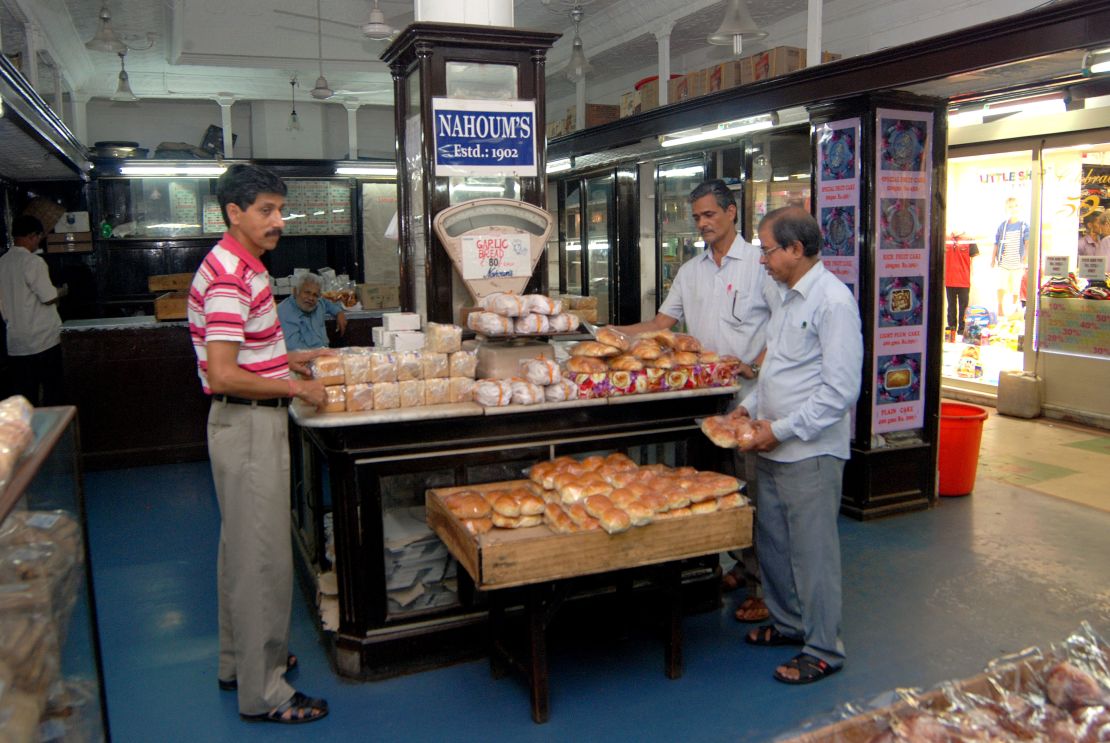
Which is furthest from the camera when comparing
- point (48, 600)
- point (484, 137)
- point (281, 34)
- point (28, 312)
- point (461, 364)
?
point (281, 34)

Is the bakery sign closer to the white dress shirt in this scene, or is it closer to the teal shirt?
the white dress shirt

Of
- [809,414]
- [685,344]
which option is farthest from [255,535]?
[809,414]

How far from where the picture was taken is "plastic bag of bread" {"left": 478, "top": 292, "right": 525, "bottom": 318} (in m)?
3.52

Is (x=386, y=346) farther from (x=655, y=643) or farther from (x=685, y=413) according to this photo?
(x=655, y=643)

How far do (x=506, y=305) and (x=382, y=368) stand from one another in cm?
56

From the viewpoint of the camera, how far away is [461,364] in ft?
11.5

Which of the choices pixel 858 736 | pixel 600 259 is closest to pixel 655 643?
pixel 858 736

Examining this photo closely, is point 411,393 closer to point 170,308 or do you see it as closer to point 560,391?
point 560,391

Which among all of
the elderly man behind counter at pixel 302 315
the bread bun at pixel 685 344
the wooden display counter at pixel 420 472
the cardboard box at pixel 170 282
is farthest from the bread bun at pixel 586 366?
the cardboard box at pixel 170 282

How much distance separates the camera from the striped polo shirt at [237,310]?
2.92 m

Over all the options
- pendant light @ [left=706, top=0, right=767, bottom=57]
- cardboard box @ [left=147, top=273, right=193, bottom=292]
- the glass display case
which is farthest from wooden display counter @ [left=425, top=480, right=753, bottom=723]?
cardboard box @ [left=147, top=273, right=193, bottom=292]

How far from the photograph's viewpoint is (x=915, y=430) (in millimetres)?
5527

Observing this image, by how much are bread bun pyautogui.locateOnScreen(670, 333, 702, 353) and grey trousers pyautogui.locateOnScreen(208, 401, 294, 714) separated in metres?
1.66

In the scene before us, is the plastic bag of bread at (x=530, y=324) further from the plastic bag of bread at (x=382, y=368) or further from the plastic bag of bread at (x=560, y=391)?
the plastic bag of bread at (x=382, y=368)
